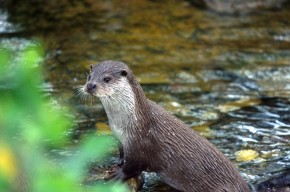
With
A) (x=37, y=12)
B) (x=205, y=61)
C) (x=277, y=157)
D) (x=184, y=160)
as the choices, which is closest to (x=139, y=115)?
(x=184, y=160)

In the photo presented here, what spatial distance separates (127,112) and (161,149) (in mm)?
342

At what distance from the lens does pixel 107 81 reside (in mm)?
3752

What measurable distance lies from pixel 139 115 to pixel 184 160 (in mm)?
402

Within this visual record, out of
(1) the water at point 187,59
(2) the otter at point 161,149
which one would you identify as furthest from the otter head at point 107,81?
(1) the water at point 187,59

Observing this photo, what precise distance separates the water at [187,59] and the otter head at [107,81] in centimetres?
86

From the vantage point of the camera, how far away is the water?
209 inches

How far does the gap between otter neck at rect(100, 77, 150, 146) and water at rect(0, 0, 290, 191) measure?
585 mm

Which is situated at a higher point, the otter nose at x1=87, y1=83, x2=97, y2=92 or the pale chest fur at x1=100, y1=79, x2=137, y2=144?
the otter nose at x1=87, y1=83, x2=97, y2=92

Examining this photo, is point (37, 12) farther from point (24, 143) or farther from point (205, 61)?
point (24, 143)

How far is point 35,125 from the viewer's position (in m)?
0.87

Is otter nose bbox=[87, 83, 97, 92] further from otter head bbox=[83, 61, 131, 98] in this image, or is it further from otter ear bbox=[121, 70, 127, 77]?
otter ear bbox=[121, 70, 127, 77]

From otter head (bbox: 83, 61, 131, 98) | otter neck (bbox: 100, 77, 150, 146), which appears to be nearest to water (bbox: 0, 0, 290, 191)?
otter neck (bbox: 100, 77, 150, 146)

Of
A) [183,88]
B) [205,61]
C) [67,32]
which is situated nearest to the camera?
[183,88]

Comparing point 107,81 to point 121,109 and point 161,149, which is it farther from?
point 161,149
